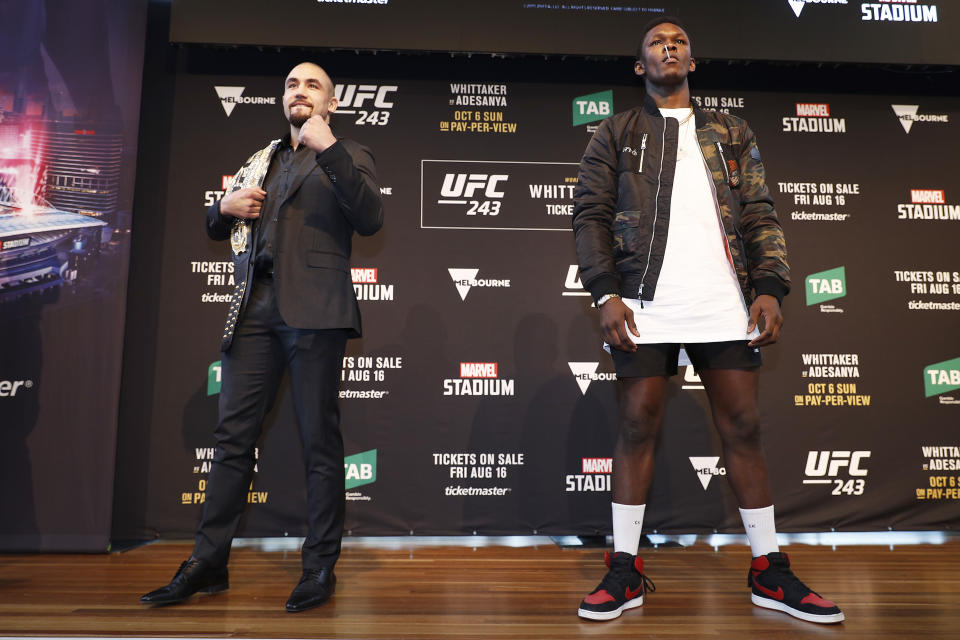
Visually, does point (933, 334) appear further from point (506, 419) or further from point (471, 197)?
point (471, 197)

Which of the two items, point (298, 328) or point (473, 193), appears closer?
point (298, 328)

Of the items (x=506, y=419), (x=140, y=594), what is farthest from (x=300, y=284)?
(x=506, y=419)

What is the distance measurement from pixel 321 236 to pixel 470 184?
4.71 ft

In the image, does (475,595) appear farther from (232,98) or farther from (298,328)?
(232,98)

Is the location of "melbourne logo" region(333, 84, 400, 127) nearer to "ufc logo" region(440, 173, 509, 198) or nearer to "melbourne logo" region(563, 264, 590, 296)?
"ufc logo" region(440, 173, 509, 198)

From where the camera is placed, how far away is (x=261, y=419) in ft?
7.15

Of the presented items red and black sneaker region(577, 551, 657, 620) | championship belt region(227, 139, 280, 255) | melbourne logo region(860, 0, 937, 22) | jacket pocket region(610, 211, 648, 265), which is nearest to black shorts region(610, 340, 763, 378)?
jacket pocket region(610, 211, 648, 265)

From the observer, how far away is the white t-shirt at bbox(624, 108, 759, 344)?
198cm

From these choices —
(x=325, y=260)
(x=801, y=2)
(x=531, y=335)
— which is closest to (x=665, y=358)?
(x=325, y=260)

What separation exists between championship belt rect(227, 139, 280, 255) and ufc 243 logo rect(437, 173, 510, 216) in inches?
48.1

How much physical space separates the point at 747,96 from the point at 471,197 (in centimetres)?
161

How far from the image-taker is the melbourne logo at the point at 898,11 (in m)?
3.36

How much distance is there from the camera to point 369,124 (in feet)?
11.4

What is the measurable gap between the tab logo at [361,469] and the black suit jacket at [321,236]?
47.1 inches
